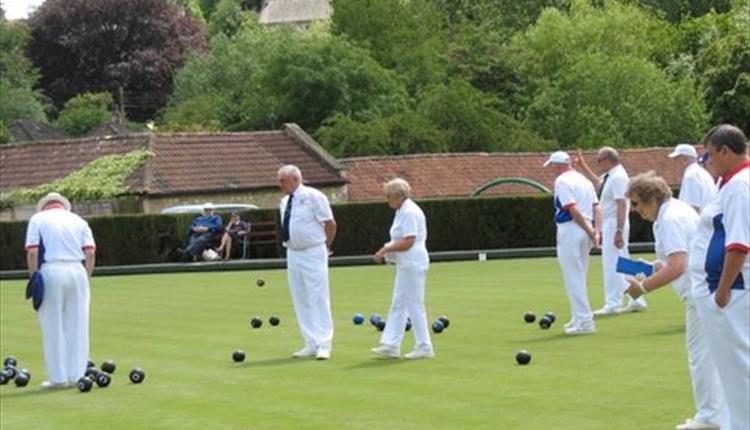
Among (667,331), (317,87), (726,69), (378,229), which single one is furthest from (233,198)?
(667,331)

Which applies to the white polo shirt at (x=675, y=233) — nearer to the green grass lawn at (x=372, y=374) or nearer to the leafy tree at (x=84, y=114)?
the green grass lawn at (x=372, y=374)

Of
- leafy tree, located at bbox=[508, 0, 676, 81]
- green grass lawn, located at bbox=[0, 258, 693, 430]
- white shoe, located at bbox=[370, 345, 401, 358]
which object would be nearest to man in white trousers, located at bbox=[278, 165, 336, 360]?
green grass lawn, located at bbox=[0, 258, 693, 430]

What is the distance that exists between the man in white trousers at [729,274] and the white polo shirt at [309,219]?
7.61 metres

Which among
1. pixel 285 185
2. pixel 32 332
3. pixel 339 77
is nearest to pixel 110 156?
pixel 339 77

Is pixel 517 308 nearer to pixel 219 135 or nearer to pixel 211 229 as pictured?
pixel 211 229

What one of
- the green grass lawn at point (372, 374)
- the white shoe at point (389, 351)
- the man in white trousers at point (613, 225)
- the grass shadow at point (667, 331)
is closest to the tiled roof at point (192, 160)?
the green grass lawn at point (372, 374)

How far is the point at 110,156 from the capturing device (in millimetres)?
48438

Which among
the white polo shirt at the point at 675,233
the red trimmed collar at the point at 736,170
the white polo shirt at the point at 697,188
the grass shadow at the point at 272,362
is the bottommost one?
the grass shadow at the point at 272,362

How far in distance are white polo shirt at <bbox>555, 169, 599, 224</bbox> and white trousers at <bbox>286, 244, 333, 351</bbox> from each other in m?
→ 2.57

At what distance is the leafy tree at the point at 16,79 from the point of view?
83.7 metres

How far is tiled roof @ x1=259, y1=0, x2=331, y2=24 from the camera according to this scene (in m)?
139

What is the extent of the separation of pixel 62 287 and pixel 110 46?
7611cm

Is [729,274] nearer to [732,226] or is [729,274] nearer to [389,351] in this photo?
[732,226]

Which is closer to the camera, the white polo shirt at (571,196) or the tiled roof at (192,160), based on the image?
the white polo shirt at (571,196)
